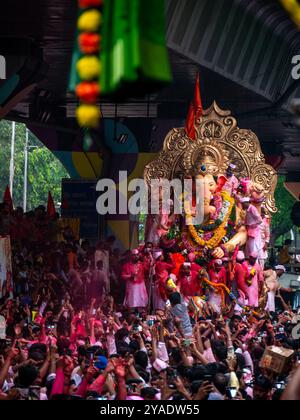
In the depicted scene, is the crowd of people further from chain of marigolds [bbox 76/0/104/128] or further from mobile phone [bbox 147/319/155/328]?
chain of marigolds [bbox 76/0/104/128]

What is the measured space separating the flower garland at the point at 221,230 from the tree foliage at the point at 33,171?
165 feet

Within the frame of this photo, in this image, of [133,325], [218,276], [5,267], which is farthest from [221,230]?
[133,325]

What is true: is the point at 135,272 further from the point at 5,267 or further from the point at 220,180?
the point at 5,267

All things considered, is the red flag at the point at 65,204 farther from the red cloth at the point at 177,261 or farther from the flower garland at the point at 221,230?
the red cloth at the point at 177,261

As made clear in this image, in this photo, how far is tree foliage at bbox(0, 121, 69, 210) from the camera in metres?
72.2

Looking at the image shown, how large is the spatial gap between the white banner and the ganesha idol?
272 cm

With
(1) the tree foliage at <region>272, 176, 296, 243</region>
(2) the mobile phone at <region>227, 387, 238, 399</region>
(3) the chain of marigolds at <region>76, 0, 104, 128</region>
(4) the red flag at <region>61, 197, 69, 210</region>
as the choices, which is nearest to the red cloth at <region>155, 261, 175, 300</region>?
(4) the red flag at <region>61, 197, 69, 210</region>

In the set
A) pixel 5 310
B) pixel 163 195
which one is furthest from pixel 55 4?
pixel 5 310

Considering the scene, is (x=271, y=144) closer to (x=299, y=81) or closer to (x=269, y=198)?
(x=299, y=81)

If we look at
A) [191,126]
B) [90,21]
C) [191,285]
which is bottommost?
[191,285]

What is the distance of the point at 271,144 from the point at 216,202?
19.5 meters

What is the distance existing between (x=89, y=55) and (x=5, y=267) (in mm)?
15077

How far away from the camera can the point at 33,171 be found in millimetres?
73750

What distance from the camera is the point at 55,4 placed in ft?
70.6
